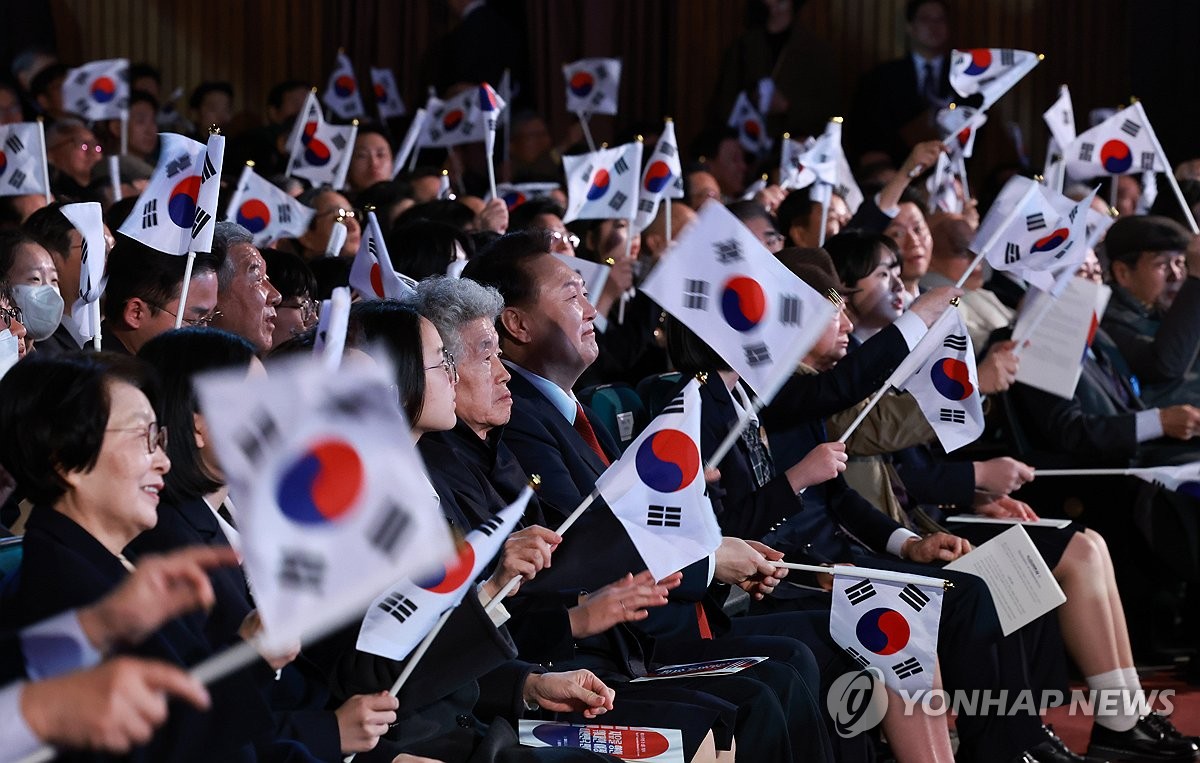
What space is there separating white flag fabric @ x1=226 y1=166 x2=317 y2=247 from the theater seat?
1.56m

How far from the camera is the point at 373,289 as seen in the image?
3941 millimetres

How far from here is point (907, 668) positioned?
3492mm

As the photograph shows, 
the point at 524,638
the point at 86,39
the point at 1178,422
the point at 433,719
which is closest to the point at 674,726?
the point at 524,638

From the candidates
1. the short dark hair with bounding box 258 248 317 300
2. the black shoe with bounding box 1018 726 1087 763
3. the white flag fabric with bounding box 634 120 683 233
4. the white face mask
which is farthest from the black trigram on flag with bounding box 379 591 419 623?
the white flag fabric with bounding box 634 120 683 233

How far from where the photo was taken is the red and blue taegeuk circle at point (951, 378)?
3994 millimetres

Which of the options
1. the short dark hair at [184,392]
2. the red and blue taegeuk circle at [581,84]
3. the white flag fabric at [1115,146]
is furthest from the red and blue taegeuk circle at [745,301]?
the red and blue taegeuk circle at [581,84]

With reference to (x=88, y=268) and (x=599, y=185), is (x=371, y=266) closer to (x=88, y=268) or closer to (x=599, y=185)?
(x=88, y=268)

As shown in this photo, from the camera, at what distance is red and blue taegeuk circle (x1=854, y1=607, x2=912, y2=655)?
136 inches

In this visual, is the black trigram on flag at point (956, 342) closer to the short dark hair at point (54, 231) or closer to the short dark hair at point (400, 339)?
the short dark hair at point (400, 339)

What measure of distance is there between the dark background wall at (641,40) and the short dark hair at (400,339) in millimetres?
7301

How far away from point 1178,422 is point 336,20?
23.3ft

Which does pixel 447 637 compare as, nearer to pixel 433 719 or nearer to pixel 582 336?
pixel 433 719

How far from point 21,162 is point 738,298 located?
2.84 m

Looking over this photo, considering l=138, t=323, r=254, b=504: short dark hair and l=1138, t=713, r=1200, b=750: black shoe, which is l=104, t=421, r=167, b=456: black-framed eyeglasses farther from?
l=1138, t=713, r=1200, b=750: black shoe
